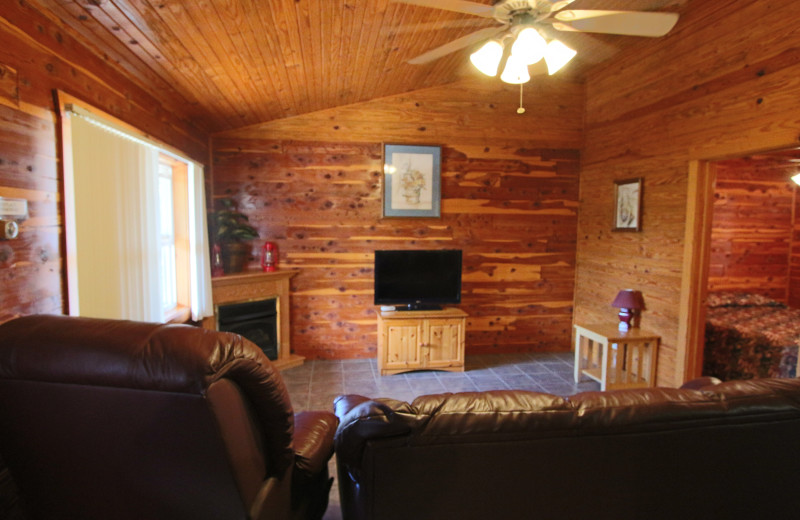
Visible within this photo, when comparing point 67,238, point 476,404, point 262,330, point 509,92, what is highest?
point 509,92

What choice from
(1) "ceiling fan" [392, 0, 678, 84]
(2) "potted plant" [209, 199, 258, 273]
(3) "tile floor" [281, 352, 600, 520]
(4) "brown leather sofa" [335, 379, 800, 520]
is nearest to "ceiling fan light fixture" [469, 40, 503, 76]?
(1) "ceiling fan" [392, 0, 678, 84]

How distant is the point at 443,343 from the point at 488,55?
2.76 metres

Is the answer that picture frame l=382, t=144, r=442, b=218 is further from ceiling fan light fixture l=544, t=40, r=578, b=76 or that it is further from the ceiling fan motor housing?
the ceiling fan motor housing

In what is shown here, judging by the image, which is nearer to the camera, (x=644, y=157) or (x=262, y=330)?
(x=644, y=157)

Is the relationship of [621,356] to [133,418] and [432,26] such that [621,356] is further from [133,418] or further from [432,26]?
[133,418]

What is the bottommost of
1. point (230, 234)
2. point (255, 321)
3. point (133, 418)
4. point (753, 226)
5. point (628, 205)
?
point (255, 321)

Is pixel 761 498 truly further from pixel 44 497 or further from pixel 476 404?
pixel 44 497

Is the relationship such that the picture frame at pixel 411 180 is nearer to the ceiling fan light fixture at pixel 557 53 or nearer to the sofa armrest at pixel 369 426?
the ceiling fan light fixture at pixel 557 53

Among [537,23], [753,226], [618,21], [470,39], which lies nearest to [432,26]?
[470,39]

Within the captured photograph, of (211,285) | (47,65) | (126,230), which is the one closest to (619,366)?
(211,285)

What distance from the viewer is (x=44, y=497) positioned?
4.06 ft

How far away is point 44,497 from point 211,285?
2578 mm

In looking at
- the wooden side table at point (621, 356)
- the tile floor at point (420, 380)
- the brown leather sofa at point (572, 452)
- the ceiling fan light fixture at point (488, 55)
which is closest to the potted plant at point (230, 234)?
the tile floor at point (420, 380)

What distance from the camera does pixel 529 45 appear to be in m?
2.06
